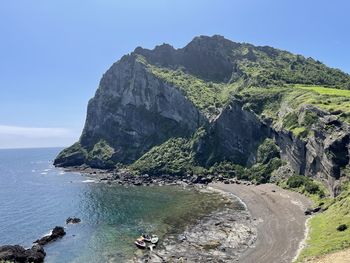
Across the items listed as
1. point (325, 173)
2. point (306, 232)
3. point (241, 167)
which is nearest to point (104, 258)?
point (306, 232)

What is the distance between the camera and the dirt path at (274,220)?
77.1m

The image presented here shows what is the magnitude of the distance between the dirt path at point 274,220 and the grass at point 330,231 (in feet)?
8.96

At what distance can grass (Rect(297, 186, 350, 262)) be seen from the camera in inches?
2804

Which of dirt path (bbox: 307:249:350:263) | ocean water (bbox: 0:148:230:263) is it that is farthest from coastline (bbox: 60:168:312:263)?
dirt path (bbox: 307:249:350:263)

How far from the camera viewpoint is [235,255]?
7900 cm

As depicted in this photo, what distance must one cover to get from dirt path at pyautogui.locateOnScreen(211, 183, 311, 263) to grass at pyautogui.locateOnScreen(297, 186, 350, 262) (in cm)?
273

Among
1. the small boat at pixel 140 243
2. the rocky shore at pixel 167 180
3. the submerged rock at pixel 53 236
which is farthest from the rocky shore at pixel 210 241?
the rocky shore at pixel 167 180

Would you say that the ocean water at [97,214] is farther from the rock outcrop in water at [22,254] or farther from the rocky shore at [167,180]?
the rocky shore at [167,180]

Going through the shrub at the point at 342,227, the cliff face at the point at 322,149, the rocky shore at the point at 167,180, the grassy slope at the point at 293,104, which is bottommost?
the shrub at the point at 342,227

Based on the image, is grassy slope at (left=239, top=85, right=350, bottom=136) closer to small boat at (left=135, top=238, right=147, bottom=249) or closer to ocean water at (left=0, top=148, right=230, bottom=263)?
ocean water at (left=0, top=148, right=230, bottom=263)

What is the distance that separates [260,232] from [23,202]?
9496cm

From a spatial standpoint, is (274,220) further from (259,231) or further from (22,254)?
(22,254)

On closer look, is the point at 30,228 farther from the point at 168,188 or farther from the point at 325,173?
the point at 325,173

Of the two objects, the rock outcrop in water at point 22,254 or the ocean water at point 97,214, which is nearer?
the rock outcrop in water at point 22,254
